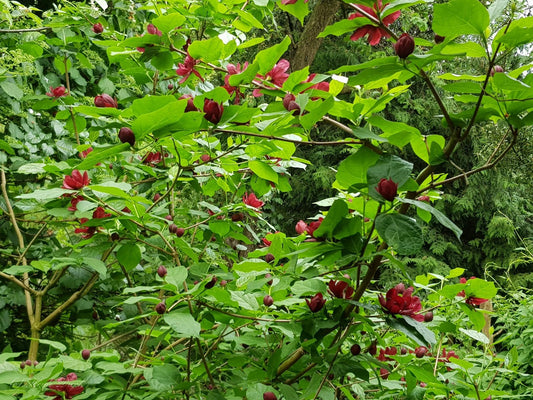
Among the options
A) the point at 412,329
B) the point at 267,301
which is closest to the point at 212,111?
the point at 267,301

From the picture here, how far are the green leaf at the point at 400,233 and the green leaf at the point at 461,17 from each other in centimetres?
26

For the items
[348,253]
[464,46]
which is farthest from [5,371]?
[464,46]

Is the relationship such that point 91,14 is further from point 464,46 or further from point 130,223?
point 464,46

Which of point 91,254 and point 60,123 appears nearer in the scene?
point 91,254

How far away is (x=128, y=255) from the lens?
1183 mm

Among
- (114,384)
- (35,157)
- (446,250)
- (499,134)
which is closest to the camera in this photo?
(114,384)

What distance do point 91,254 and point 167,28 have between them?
0.59m

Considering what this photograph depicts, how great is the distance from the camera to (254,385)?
38.0 inches

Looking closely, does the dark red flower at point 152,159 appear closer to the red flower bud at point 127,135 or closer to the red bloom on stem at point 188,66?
the red bloom on stem at point 188,66

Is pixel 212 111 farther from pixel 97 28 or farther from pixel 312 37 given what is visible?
pixel 312 37

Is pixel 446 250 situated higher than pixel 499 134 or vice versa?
pixel 499 134

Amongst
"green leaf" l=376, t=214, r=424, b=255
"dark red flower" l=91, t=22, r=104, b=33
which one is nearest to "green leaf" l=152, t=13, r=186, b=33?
"green leaf" l=376, t=214, r=424, b=255

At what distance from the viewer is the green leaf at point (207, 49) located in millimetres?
940

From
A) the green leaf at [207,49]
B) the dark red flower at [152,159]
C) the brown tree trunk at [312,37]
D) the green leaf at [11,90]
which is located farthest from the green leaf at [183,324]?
the brown tree trunk at [312,37]
